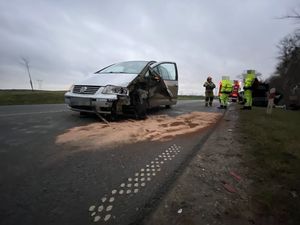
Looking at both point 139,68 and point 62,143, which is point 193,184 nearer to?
point 62,143

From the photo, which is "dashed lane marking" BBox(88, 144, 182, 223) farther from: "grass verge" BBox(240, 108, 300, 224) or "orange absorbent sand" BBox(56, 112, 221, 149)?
"grass verge" BBox(240, 108, 300, 224)

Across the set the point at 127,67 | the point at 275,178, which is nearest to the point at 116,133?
the point at 275,178

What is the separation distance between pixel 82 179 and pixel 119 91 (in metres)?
3.61

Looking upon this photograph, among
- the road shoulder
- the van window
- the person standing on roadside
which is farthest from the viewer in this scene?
the person standing on roadside

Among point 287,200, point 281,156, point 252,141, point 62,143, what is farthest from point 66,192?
point 252,141

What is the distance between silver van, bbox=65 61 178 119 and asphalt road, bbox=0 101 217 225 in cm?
193

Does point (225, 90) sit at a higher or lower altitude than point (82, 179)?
higher

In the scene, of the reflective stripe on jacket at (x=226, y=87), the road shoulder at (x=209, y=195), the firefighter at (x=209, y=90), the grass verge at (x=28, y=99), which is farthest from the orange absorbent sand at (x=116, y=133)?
the grass verge at (x=28, y=99)

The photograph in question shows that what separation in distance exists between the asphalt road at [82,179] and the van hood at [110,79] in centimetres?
236

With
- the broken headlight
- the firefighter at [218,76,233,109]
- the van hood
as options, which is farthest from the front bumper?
the firefighter at [218,76,233,109]

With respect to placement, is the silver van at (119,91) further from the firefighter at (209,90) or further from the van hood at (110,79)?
the firefighter at (209,90)

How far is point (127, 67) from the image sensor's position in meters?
7.52

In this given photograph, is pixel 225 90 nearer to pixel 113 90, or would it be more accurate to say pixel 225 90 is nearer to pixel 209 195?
pixel 113 90

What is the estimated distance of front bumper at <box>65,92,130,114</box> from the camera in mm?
5902
